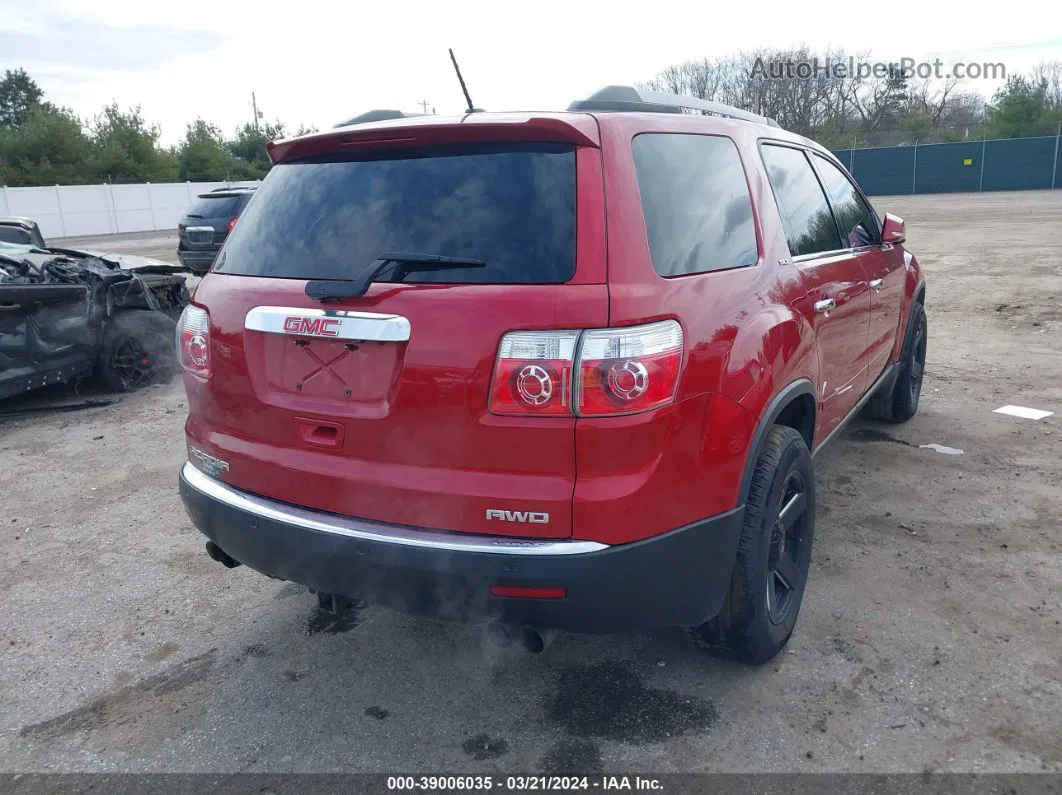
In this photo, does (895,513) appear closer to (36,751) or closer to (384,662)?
(384,662)

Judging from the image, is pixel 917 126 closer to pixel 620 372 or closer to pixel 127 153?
pixel 127 153

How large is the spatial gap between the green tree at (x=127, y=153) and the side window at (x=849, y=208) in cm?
4910

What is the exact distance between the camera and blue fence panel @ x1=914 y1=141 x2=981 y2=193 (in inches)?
1649

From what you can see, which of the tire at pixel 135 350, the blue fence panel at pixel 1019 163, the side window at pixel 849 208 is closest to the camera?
the side window at pixel 849 208

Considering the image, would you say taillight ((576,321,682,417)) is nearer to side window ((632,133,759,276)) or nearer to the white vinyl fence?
side window ((632,133,759,276))

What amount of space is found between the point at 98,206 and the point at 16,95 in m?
26.4

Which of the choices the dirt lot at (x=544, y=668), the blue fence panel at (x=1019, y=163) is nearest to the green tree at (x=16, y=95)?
the blue fence panel at (x=1019, y=163)

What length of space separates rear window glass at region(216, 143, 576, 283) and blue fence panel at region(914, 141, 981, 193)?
1821 inches

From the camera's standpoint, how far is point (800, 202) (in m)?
3.58

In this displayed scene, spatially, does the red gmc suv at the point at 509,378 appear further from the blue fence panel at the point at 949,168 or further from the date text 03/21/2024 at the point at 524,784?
the blue fence panel at the point at 949,168

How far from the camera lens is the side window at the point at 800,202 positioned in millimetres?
3344

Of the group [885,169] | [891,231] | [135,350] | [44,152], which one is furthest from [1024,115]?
[44,152]

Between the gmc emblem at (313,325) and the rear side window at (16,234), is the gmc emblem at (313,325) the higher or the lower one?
the lower one

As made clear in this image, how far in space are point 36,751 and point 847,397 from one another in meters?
3.54
